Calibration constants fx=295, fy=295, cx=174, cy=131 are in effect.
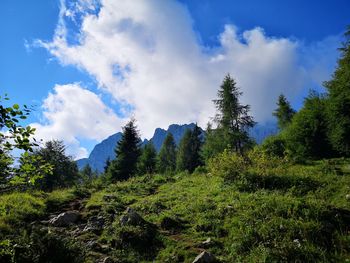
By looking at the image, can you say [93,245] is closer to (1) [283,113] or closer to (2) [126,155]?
(2) [126,155]

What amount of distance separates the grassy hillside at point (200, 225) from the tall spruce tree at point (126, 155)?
70.8 feet

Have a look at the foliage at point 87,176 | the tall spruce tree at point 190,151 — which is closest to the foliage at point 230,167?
the foliage at point 87,176

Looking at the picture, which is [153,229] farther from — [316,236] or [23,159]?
[23,159]

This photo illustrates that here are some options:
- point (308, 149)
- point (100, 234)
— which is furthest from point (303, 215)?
point (308, 149)

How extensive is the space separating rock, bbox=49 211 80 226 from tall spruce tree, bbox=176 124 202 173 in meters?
42.4

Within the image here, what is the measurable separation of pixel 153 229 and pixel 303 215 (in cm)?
545

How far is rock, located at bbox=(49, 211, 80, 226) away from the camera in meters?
11.3

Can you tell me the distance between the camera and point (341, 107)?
26203mm

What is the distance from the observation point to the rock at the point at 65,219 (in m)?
11.3

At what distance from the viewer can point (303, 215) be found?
10.7 metres

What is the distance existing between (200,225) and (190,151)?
47.3 metres

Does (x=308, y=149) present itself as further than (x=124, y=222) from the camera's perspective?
Yes

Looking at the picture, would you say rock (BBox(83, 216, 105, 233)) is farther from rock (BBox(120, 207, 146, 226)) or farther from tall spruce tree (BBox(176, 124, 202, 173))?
tall spruce tree (BBox(176, 124, 202, 173))

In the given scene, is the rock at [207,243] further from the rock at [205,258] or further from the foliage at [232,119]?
the foliage at [232,119]
